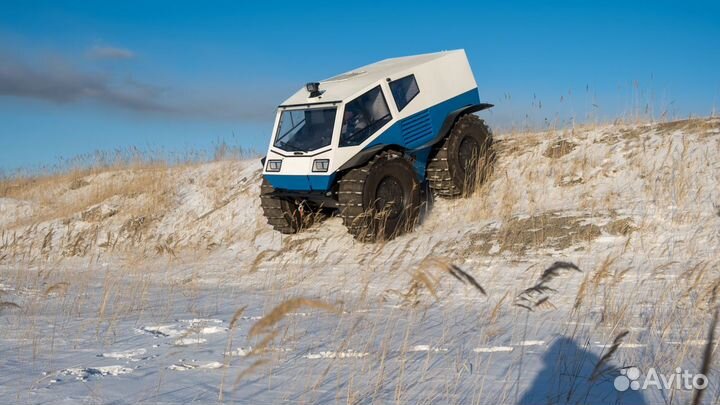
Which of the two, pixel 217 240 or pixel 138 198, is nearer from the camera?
pixel 217 240

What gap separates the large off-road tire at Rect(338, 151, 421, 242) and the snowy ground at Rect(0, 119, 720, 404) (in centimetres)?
36

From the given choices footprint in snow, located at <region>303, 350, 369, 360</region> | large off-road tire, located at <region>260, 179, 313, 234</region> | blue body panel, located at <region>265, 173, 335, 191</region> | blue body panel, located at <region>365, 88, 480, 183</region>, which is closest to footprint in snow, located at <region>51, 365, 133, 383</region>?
footprint in snow, located at <region>303, 350, 369, 360</region>

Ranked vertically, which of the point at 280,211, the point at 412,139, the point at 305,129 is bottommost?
the point at 280,211

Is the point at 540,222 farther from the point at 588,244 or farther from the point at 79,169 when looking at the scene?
the point at 79,169

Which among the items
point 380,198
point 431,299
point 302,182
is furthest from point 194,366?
point 380,198

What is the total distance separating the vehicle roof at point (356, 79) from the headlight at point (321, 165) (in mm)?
1000

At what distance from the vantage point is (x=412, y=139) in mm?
10914

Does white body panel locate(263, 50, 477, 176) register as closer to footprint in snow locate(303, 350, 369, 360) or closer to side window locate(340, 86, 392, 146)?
side window locate(340, 86, 392, 146)

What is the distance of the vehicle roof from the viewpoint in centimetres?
1039

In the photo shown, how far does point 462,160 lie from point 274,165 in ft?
11.6

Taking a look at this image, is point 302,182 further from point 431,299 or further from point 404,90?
point 431,299

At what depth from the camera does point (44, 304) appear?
6.47 metres

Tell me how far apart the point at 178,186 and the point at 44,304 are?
10480 millimetres

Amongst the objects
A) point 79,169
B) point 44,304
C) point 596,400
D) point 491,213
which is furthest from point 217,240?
point 596,400
